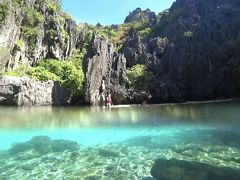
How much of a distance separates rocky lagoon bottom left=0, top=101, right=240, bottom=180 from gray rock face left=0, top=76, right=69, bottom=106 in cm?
1699

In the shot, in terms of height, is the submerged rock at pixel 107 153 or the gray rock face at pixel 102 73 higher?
the gray rock face at pixel 102 73

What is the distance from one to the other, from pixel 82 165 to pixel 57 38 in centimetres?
4541

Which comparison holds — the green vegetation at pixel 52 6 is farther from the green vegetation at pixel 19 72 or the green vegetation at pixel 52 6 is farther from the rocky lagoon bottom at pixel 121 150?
the rocky lagoon bottom at pixel 121 150

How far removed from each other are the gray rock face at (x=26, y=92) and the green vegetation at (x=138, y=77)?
Answer: 9987mm

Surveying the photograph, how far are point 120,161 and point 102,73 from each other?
30409 mm

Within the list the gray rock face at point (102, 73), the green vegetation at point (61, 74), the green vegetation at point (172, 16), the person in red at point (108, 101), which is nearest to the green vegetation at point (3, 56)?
the green vegetation at point (61, 74)

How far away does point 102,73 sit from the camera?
136 feet

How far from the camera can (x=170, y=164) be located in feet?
35.7

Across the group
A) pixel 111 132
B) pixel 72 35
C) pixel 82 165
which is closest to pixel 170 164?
pixel 82 165

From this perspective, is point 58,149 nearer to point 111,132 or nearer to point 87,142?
point 87,142

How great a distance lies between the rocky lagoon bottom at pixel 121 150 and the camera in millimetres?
10086

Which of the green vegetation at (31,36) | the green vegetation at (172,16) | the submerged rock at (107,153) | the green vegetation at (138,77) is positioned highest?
the green vegetation at (172,16)

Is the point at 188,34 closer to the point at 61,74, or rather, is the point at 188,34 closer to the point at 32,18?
the point at 61,74

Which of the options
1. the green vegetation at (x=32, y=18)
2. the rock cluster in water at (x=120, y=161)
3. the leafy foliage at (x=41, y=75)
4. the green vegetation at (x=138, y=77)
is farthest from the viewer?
the green vegetation at (x=32, y=18)
